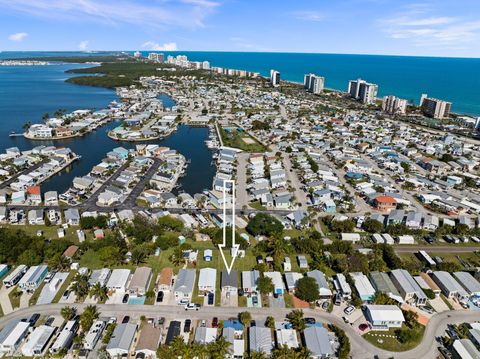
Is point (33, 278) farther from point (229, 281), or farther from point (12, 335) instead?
point (229, 281)

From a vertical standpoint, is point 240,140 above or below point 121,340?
above

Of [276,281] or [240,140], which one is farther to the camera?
[240,140]

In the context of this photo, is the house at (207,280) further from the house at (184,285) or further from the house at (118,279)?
the house at (118,279)

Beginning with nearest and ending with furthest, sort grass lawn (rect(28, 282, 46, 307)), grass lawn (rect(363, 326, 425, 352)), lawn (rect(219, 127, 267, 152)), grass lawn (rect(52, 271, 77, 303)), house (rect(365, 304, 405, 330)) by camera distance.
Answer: grass lawn (rect(363, 326, 425, 352)) → house (rect(365, 304, 405, 330)) → grass lawn (rect(28, 282, 46, 307)) → grass lawn (rect(52, 271, 77, 303)) → lawn (rect(219, 127, 267, 152))

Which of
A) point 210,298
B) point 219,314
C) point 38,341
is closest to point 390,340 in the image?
point 219,314

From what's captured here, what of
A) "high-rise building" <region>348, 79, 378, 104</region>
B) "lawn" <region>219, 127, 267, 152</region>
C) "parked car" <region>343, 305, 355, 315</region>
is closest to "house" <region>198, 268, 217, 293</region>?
"parked car" <region>343, 305, 355, 315</region>

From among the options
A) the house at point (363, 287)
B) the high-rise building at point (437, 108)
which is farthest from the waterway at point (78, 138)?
the high-rise building at point (437, 108)

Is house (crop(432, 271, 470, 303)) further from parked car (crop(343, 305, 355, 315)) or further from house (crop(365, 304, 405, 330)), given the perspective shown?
parked car (crop(343, 305, 355, 315))
